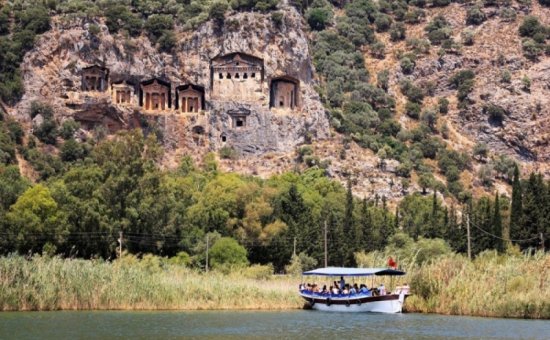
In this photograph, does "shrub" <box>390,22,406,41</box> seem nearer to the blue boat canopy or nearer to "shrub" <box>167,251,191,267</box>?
"shrub" <box>167,251,191,267</box>

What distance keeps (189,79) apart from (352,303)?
229ft

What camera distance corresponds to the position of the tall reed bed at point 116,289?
178 ft

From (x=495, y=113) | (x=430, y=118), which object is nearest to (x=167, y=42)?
(x=430, y=118)

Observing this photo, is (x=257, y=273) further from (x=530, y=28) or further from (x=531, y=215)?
(x=530, y=28)

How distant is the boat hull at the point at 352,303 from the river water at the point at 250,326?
2186 mm

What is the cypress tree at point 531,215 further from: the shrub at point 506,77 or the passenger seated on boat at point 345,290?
the shrub at point 506,77

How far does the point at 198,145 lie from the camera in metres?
126

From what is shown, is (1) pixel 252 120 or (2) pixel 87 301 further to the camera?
(1) pixel 252 120

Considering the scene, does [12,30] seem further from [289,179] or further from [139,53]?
[289,179]

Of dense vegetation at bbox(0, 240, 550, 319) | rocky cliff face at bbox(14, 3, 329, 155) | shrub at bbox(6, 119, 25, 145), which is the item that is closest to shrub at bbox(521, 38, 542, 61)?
rocky cliff face at bbox(14, 3, 329, 155)

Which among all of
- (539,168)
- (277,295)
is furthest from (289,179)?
(277,295)

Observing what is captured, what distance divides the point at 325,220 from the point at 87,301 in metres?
37.6

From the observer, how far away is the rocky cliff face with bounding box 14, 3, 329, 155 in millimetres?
123625

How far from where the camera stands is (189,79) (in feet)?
420
